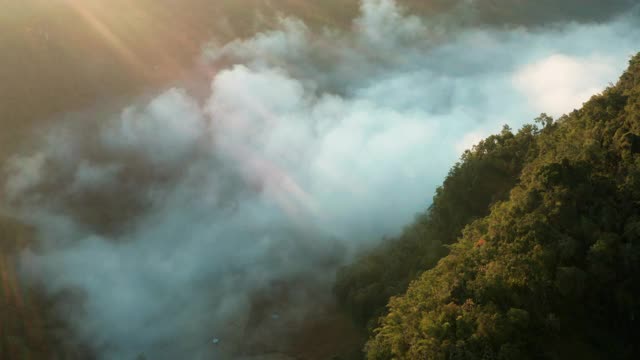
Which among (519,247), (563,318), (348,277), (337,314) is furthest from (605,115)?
(337,314)

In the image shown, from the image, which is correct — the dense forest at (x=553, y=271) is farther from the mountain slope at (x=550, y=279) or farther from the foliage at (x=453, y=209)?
the foliage at (x=453, y=209)

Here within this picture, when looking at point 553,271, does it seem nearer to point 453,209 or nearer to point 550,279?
point 550,279

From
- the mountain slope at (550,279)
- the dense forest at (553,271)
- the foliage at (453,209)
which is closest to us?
the mountain slope at (550,279)

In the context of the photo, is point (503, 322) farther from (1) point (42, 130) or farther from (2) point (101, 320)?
(1) point (42, 130)

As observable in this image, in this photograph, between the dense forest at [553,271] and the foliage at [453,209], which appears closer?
the dense forest at [553,271]

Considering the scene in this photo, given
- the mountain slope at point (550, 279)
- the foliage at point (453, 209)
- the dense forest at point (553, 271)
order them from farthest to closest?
the foliage at point (453, 209), the dense forest at point (553, 271), the mountain slope at point (550, 279)

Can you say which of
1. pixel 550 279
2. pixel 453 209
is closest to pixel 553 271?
pixel 550 279

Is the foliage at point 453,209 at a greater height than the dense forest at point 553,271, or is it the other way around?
the foliage at point 453,209

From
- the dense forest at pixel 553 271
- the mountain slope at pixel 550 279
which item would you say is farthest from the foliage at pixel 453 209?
the mountain slope at pixel 550 279
